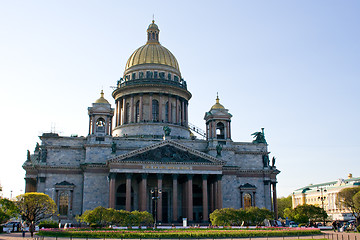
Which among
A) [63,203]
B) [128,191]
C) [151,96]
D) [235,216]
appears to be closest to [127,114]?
[151,96]

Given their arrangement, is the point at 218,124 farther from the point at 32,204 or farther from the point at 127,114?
the point at 32,204

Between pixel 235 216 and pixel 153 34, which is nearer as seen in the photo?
pixel 235 216

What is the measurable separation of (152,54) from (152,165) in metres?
29.3

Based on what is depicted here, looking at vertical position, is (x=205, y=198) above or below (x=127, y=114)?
below

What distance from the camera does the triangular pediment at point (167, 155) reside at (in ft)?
199

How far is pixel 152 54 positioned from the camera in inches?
3255

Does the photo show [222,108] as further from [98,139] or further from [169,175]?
[98,139]

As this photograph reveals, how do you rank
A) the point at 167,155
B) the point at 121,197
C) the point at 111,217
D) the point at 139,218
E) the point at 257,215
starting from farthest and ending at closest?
the point at 121,197, the point at 167,155, the point at 257,215, the point at 139,218, the point at 111,217

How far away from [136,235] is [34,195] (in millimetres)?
18617

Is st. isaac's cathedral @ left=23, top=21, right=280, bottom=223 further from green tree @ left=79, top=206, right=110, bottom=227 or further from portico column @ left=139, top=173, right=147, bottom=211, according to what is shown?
green tree @ left=79, top=206, right=110, bottom=227

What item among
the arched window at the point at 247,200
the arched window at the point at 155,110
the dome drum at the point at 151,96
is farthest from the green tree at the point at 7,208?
the arched window at the point at 247,200

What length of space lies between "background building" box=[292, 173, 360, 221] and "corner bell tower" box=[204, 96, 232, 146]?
27.7 metres

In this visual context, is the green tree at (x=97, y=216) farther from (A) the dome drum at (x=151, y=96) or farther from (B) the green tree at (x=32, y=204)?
(A) the dome drum at (x=151, y=96)

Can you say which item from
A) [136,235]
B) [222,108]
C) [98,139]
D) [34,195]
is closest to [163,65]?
[222,108]
